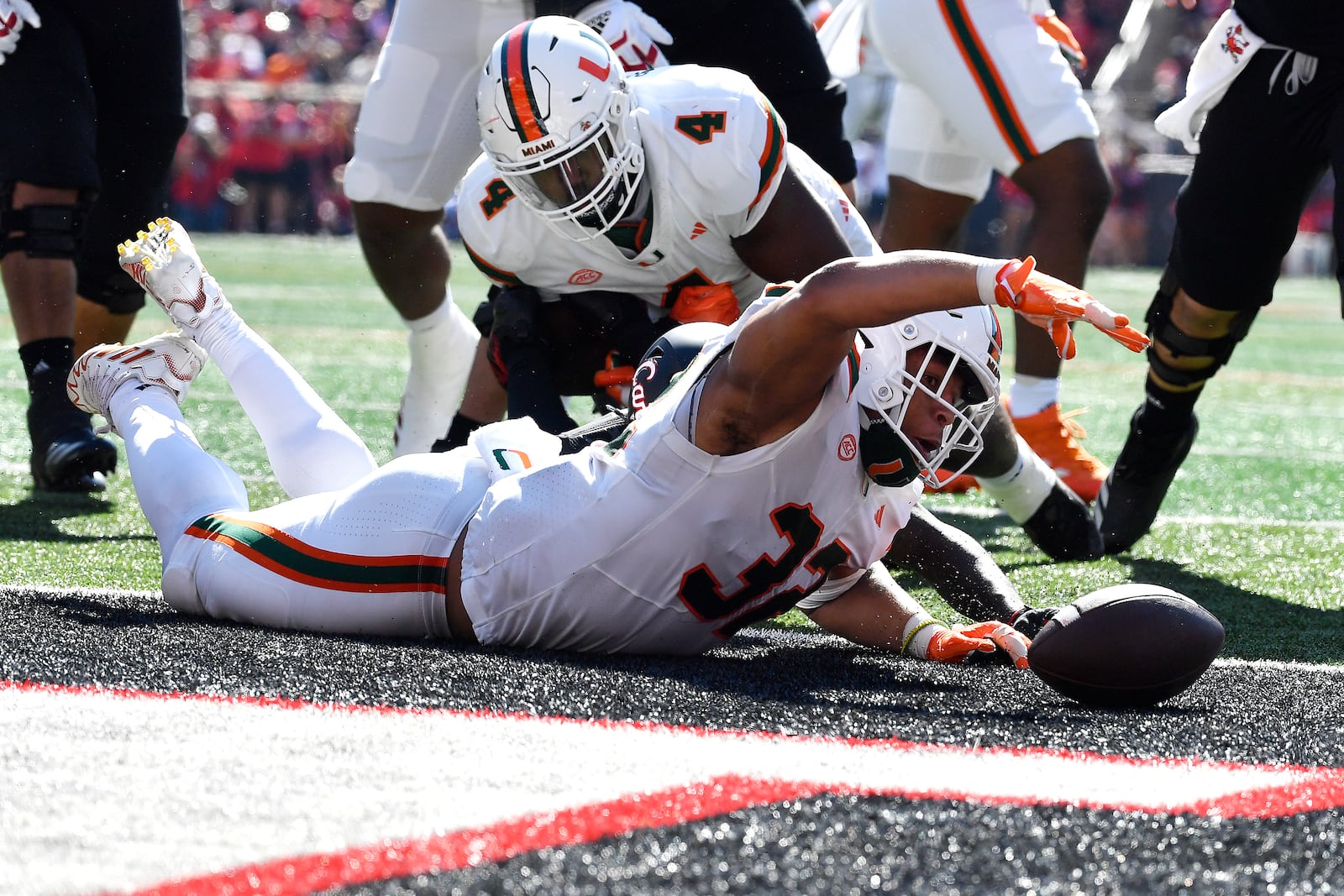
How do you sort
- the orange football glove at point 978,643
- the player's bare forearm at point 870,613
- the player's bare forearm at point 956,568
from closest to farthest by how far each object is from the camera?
the orange football glove at point 978,643, the player's bare forearm at point 870,613, the player's bare forearm at point 956,568

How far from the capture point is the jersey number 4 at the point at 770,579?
267 cm

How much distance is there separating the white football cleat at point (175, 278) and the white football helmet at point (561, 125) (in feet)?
2.21

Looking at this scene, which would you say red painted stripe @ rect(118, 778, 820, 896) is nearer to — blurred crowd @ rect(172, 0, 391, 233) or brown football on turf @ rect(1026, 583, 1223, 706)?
brown football on turf @ rect(1026, 583, 1223, 706)

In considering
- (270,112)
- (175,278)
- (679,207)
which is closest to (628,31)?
(679,207)

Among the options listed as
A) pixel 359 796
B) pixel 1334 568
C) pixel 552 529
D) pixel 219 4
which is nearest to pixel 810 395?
pixel 552 529

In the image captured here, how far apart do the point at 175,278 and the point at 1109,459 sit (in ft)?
10.9

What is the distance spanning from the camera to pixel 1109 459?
19.0 ft

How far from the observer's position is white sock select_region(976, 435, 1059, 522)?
381cm

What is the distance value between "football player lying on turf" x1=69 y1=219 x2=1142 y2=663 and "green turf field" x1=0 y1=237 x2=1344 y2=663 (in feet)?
1.36

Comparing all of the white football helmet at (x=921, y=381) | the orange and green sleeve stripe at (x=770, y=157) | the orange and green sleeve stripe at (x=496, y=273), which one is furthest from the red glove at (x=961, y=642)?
the orange and green sleeve stripe at (x=496, y=273)

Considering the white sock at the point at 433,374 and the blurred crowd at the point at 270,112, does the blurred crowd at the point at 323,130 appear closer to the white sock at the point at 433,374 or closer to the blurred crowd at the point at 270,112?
the blurred crowd at the point at 270,112

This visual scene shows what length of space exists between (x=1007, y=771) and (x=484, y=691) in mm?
718

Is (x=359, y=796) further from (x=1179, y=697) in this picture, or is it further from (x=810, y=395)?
(x=1179, y=697)

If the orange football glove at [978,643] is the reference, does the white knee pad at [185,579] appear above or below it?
below
